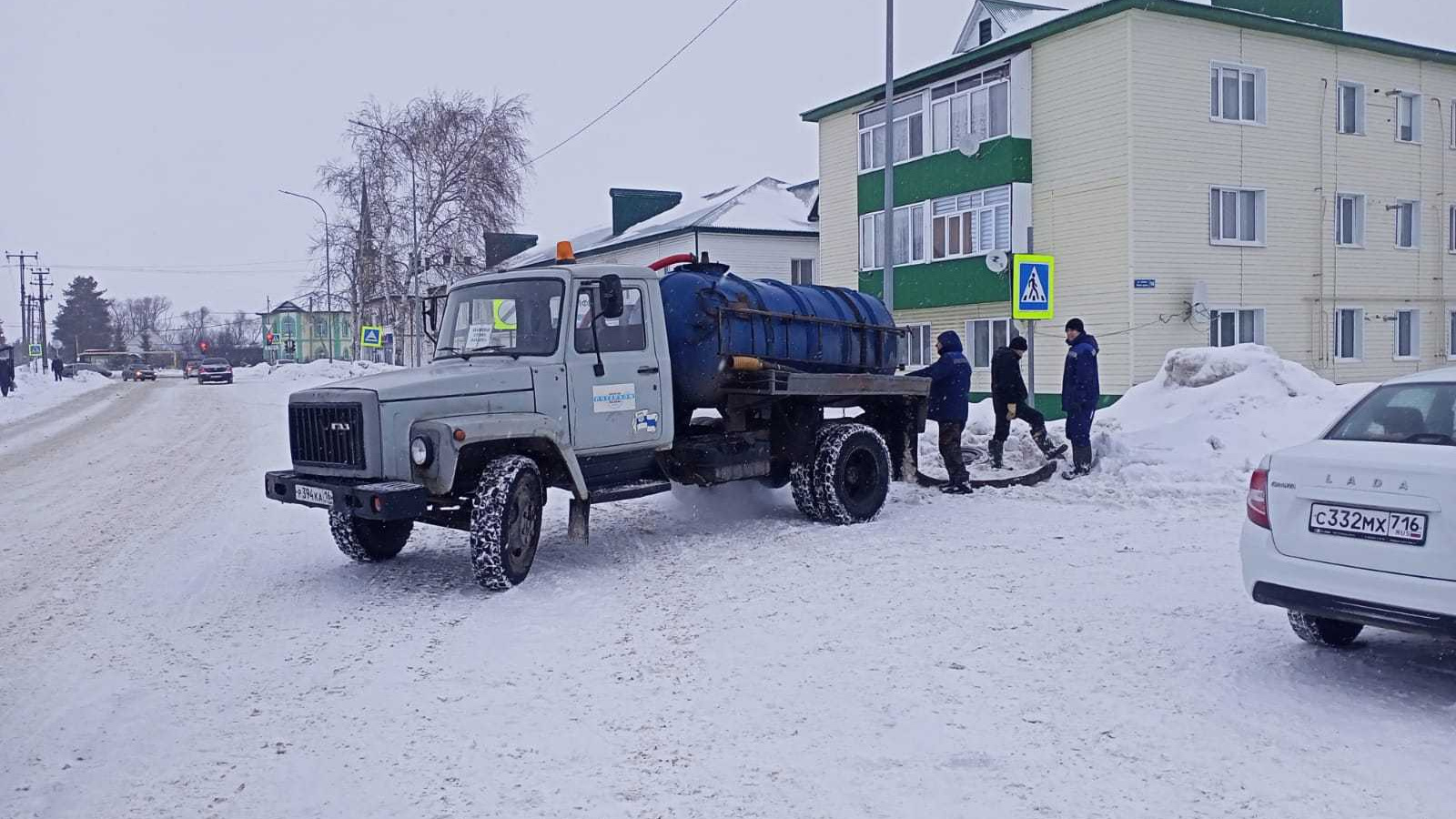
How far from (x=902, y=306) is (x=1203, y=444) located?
17.7 meters

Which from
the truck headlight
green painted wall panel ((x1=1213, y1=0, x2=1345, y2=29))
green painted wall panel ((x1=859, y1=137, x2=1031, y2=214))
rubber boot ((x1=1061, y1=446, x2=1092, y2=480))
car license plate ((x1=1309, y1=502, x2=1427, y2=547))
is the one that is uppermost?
green painted wall panel ((x1=1213, y1=0, x2=1345, y2=29))

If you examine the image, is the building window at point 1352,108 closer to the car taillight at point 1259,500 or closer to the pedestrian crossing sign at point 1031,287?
the pedestrian crossing sign at point 1031,287

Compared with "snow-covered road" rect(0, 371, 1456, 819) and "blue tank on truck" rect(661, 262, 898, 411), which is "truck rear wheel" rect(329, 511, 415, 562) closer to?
"snow-covered road" rect(0, 371, 1456, 819)

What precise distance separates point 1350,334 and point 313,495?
2672cm

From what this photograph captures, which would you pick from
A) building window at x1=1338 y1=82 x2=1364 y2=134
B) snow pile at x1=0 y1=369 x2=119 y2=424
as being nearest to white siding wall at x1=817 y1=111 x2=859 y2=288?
building window at x1=1338 y1=82 x2=1364 y2=134

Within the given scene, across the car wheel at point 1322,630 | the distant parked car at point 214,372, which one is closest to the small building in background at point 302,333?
the distant parked car at point 214,372

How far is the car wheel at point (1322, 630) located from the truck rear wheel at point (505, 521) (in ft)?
15.9

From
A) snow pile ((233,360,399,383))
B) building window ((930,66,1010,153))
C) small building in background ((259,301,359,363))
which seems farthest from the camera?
small building in background ((259,301,359,363))

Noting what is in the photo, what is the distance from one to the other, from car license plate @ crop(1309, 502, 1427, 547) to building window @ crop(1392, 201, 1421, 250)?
2743 cm

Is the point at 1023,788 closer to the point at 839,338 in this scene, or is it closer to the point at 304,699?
the point at 304,699

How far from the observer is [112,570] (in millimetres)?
9000

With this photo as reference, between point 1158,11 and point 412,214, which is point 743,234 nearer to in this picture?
point 412,214

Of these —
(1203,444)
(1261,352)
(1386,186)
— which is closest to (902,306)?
(1386,186)

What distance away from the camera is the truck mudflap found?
24.8 feet
